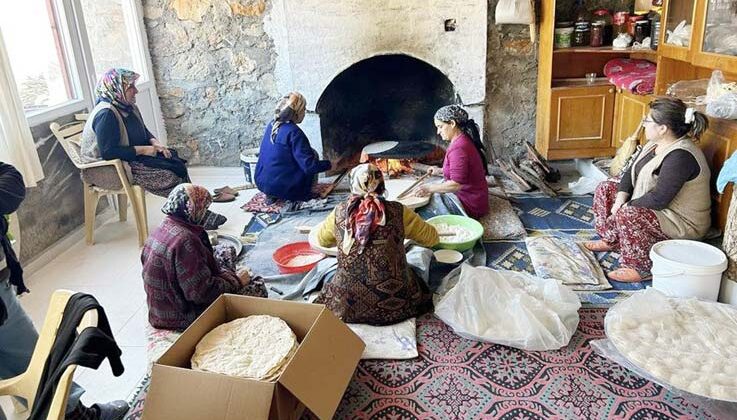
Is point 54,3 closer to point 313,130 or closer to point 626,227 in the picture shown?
point 313,130

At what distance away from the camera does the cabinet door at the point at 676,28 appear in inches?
125

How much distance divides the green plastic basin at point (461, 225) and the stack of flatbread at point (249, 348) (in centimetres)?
119

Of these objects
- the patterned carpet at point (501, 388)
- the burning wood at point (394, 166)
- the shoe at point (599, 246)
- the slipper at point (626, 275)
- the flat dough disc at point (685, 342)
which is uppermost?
the burning wood at point (394, 166)

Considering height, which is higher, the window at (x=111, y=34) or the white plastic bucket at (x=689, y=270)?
the window at (x=111, y=34)

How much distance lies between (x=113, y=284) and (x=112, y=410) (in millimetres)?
1155

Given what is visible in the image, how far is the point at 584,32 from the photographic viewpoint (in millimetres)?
4031

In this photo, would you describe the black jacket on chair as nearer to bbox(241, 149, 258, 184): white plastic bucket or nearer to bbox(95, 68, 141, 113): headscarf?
bbox(95, 68, 141, 113): headscarf

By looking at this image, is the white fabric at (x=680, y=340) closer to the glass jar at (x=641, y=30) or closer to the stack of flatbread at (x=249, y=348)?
the stack of flatbread at (x=249, y=348)

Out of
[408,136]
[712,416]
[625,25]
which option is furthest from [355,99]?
[712,416]

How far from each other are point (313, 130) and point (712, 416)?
3.32 meters

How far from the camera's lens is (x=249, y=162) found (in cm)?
423

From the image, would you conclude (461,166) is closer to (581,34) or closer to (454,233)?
(454,233)

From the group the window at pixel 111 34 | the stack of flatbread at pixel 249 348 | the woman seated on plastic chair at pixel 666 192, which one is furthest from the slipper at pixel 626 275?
the window at pixel 111 34

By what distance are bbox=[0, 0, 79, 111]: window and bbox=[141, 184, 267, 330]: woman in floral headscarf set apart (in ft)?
5.84
